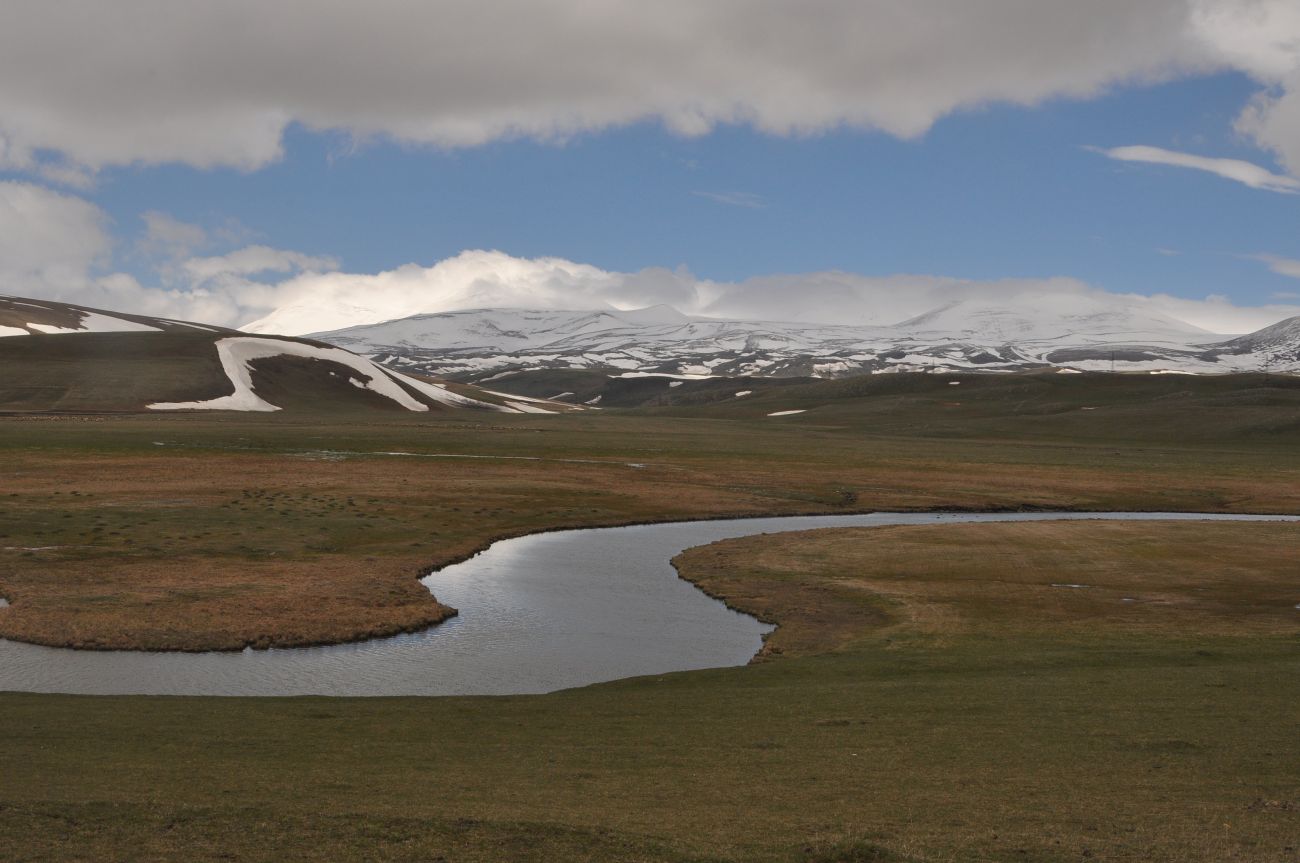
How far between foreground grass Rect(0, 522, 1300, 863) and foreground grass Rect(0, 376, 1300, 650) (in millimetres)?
14404

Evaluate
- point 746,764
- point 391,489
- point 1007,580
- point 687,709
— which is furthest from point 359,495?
point 746,764

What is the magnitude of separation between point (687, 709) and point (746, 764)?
540 cm

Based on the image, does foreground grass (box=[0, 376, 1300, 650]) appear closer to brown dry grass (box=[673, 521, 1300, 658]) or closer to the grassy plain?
the grassy plain

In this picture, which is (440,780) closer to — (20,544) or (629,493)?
(20,544)

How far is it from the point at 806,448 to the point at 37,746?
111 metres

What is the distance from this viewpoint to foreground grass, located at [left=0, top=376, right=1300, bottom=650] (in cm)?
4019

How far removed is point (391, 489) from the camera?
76.1 meters

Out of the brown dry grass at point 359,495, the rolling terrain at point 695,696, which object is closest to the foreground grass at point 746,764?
the rolling terrain at point 695,696

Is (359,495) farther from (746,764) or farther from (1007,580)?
(746,764)

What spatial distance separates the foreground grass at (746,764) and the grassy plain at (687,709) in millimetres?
95

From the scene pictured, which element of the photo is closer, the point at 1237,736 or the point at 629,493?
the point at 1237,736

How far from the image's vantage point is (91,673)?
30734 millimetres

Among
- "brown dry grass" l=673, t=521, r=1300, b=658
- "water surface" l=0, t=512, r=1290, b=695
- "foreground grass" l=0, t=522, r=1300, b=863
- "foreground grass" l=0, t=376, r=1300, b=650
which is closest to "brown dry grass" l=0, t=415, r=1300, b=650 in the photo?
"foreground grass" l=0, t=376, r=1300, b=650

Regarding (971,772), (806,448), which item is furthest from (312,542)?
(806,448)
